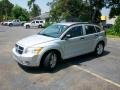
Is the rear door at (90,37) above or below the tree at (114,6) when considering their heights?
below

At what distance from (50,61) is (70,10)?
113ft

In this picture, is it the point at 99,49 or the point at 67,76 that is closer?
the point at 67,76

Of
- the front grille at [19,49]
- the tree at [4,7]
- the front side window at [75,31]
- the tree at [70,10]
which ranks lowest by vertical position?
the front grille at [19,49]

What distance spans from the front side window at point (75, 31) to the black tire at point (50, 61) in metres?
1.30

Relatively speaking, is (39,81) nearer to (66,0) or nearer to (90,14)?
(66,0)

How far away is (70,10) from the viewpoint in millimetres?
42219

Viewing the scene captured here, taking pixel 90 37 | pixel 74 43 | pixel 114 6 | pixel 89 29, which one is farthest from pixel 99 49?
pixel 114 6

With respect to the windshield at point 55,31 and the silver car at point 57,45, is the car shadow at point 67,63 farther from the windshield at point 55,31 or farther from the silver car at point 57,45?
the windshield at point 55,31

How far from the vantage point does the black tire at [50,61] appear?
848cm

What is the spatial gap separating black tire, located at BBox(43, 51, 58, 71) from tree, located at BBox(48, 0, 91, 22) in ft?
106

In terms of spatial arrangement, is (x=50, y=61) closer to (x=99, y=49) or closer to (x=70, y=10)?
(x=99, y=49)

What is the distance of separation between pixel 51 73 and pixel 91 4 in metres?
37.3

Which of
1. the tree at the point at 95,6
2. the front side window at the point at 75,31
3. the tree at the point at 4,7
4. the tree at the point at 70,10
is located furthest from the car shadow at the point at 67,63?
the tree at the point at 4,7

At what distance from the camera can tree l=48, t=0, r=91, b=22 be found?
41.2 meters
